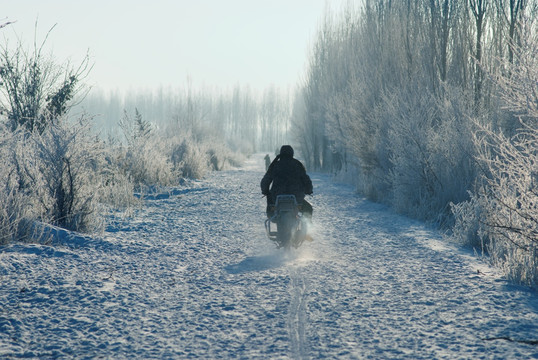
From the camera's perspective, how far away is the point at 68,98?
12562 mm

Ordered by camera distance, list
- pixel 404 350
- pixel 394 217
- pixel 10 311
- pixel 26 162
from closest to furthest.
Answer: pixel 404 350 < pixel 10 311 < pixel 26 162 < pixel 394 217

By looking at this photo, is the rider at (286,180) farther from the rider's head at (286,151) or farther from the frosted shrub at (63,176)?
the frosted shrub at (63,176)

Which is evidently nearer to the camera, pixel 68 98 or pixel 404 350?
pixel 404 350

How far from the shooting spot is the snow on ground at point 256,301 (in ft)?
10.9

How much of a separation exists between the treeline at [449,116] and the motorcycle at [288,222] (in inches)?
97.5

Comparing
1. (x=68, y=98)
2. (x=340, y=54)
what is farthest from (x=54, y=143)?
(x=340, y=54)

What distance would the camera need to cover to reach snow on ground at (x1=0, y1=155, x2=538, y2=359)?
10.9 ft

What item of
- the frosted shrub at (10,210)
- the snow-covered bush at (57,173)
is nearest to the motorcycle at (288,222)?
the snow-covered bush at (57,173)

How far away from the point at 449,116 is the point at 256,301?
7.95 meters

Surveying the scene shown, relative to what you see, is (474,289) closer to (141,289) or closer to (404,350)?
(404,350)

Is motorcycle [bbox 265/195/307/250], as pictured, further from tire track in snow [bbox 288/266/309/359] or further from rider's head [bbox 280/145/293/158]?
tire track in snow [bbox 288/266/309/359]

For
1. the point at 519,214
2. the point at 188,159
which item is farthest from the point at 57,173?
the point at 188,159

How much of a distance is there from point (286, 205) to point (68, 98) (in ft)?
29.6

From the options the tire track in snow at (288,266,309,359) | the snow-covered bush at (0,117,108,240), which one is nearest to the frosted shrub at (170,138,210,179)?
the snow-covered bush at (0,117,108,240)
